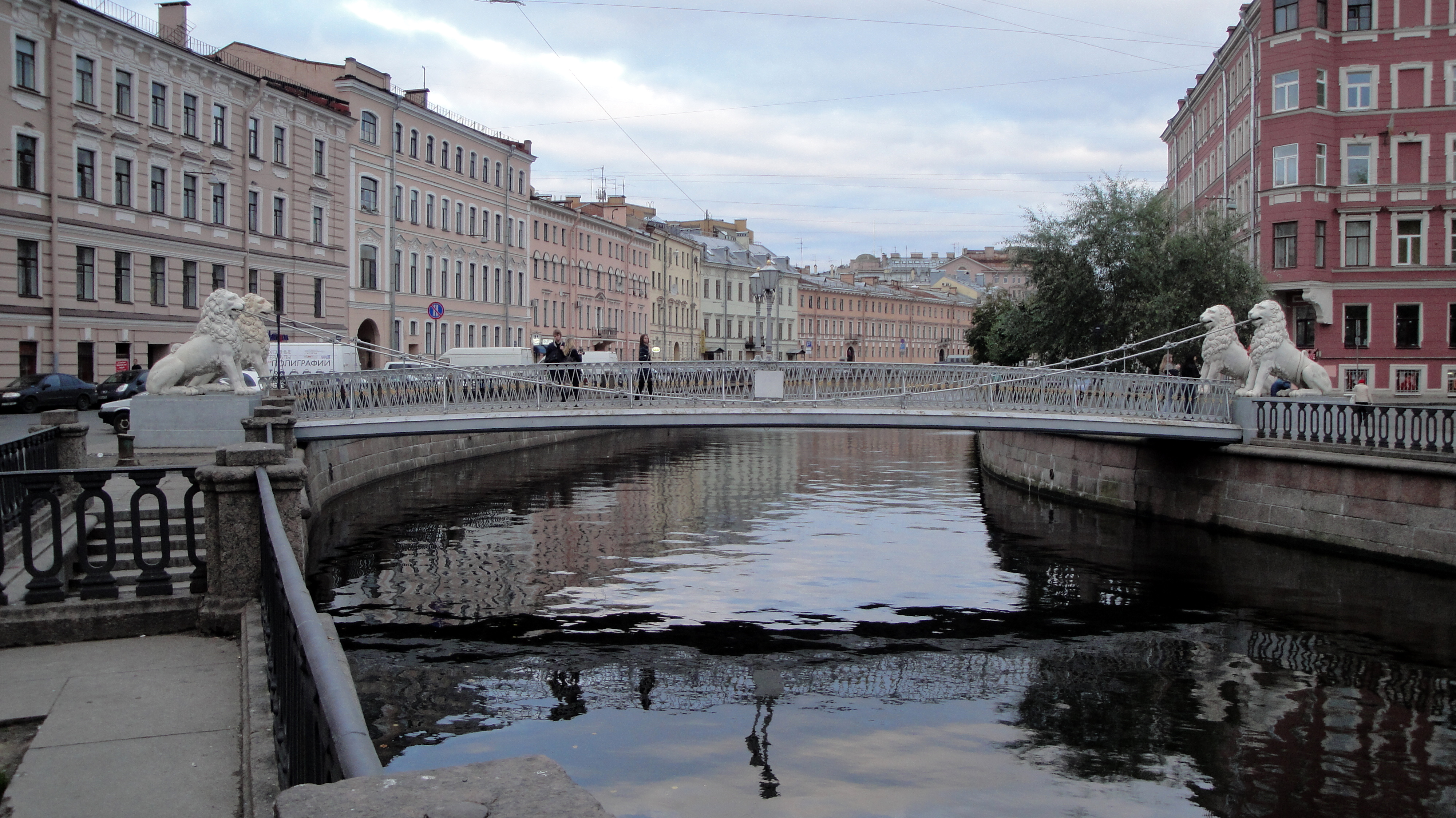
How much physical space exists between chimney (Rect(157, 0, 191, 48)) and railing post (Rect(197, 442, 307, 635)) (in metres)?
33.7

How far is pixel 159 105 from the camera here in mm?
32781

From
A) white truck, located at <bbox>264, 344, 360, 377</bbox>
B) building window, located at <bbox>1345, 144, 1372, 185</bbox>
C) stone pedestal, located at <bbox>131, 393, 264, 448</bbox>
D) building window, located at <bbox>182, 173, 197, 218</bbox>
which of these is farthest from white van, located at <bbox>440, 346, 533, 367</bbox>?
building window, located at <bbox>1345, 144, 1372, 185</bbox>

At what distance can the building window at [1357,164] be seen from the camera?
109 ft

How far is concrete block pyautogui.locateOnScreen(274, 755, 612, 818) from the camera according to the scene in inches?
89.3

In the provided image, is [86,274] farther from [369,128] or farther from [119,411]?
[369,128]

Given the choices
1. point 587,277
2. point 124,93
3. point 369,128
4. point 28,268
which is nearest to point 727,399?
point 28,268

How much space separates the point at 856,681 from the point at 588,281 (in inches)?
2136

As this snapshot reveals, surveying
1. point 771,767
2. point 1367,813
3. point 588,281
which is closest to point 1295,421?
point 1367,813

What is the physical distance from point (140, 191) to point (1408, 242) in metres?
34.3

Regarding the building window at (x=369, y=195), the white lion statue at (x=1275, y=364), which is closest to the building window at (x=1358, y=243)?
the white lion statue at (x=1275, y=364)

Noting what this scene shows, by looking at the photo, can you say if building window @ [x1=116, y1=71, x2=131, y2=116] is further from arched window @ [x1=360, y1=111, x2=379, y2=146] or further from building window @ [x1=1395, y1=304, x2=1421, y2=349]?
building window @ [x1=1395, y1=304, x2=1421, y2=349]

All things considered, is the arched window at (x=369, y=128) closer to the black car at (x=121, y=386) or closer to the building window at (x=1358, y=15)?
the black car at (x=121, y=386)

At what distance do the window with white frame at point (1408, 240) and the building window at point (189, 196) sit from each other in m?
33.5

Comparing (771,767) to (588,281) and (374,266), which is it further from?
(588,281)
